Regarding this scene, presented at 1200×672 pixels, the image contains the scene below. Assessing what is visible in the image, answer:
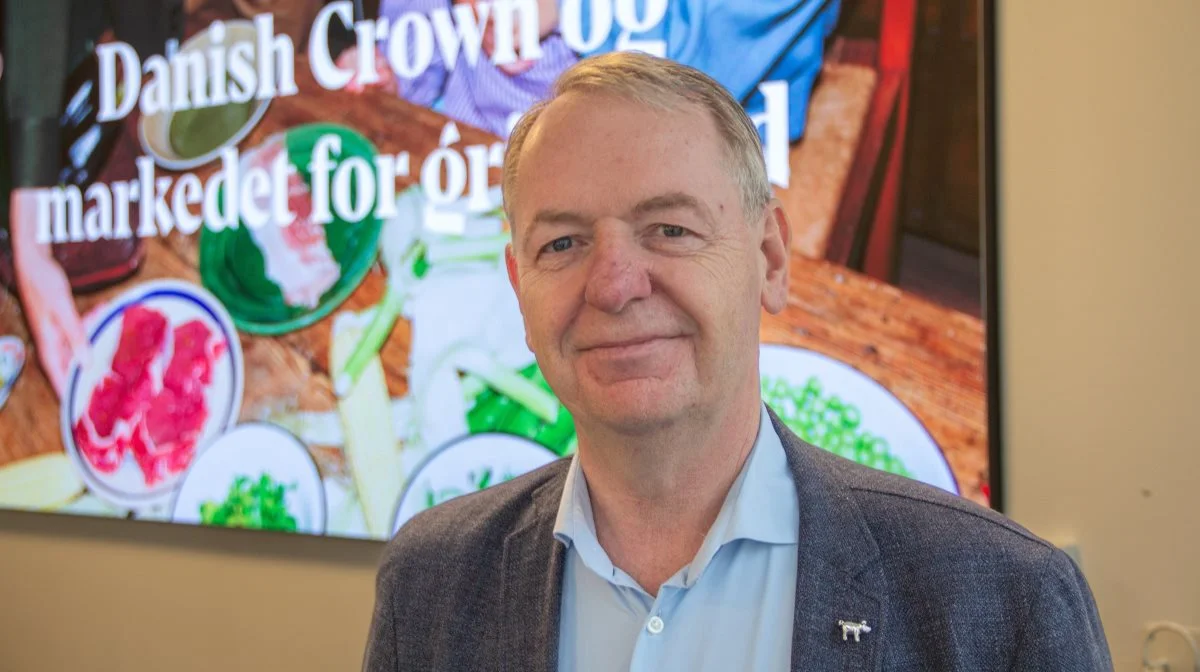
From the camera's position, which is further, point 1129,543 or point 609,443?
point 1129,543

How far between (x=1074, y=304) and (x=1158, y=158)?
0.26m

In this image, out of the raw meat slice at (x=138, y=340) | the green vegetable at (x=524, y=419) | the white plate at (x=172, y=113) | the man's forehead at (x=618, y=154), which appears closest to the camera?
the man's forehead at (x=618, y=154)

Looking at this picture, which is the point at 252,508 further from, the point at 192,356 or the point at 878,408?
the point at 878,408

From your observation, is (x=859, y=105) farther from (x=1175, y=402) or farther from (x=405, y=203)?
(x=405, y=203)

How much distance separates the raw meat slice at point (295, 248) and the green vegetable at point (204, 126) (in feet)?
0.36

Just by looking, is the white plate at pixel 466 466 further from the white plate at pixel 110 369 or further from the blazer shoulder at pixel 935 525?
the blazer shoulder at pixel 935 525

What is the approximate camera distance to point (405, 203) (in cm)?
212

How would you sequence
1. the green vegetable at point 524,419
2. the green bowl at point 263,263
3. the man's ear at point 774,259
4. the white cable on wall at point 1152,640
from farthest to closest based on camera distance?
the green bowl at point 263,263 → the green vegetable at point 524,419 → the white cable on wall at point 1152,640 → the man's ear at point 774,259

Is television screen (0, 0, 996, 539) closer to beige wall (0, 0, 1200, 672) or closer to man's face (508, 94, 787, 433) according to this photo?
beige wall (0, 0, 1200, 672)

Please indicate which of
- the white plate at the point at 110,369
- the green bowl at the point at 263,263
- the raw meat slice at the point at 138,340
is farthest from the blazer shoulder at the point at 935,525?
the raw meat slice at the point at 138,340

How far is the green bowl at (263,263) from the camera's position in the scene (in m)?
2.16

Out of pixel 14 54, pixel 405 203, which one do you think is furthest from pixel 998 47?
pixel 14 54

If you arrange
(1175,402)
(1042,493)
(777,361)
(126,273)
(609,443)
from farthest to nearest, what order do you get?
(126,273)
(777,361)
(1042,493)
(1175,402)
(609,443)

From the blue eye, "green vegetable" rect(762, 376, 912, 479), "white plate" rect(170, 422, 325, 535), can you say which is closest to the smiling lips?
the blue eye
